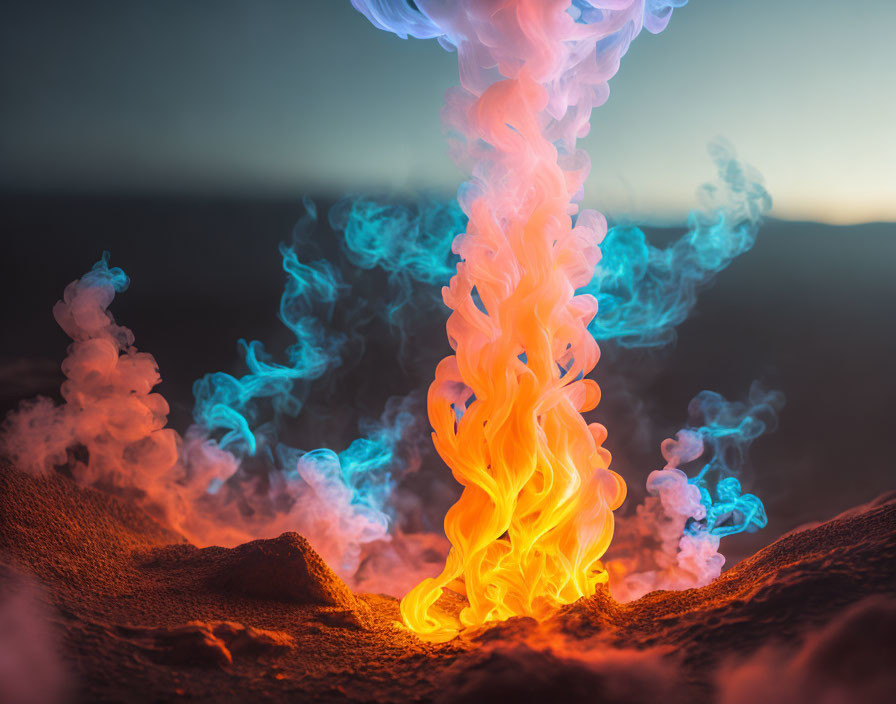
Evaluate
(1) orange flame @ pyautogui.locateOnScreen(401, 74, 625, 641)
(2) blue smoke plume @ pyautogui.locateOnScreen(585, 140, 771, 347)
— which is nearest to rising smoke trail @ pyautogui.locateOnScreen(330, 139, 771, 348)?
(2) blue smoke plume @ pyautogui.locateOnScreen(585, 140, 771, 347)

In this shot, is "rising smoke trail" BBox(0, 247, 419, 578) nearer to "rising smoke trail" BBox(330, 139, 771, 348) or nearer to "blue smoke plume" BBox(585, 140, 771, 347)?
"rising smoke trail" BBox(330, 139, 771, 348)

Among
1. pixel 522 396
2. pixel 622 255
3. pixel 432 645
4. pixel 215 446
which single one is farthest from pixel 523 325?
pixel 215 446

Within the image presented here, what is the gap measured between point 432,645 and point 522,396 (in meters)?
1.52

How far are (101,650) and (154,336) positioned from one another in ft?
14.4

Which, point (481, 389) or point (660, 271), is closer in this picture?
point (481, 389)

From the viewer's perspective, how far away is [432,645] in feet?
11.9

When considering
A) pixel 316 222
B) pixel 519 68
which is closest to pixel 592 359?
pixel 519 68

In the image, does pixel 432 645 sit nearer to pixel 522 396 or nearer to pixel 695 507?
pixel 522 396

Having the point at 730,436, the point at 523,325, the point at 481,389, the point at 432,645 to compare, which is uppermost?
the point at 523,325

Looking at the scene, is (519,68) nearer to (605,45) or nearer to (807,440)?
(605,45)

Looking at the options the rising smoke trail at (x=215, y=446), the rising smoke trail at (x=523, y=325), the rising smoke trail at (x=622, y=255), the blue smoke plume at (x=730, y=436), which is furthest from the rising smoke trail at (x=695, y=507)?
the rising smoke trail at (x=215, y=446)

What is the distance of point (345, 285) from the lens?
7.14m

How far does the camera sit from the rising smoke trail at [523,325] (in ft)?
12.6

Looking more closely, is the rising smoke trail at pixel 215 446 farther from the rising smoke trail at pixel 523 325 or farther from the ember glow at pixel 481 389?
the rising smoke trail at pixel 523 325
